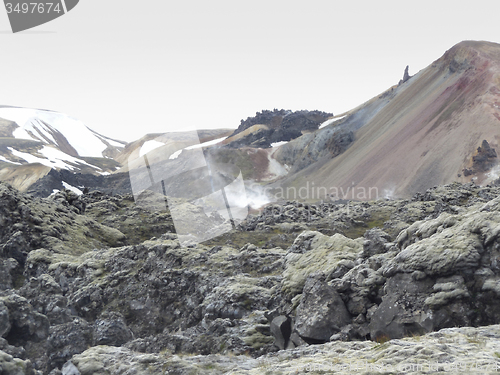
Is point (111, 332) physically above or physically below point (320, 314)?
below

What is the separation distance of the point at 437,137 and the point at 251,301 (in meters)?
147

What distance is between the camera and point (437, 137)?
152250mm

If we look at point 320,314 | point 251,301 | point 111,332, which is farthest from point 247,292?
point 111,332

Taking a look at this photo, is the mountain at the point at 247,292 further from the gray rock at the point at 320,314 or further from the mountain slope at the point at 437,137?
the mountain slope at the point at 437,137

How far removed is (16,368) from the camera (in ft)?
56.3

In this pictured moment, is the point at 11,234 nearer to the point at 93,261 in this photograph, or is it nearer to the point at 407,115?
the point at 93,261

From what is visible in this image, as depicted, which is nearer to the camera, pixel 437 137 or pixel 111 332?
pixel 111 332

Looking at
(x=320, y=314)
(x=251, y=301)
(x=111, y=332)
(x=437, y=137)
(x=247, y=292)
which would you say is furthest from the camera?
(x=437, y=137)

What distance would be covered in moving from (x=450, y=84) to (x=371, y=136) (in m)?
43.3

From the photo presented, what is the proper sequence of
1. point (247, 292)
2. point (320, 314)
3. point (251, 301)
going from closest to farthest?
point (320, 314)
point (251, 301)
point (247, 292)

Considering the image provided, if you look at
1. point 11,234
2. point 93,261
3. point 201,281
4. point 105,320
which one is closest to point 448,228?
point 201,281

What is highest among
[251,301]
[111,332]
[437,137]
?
[111,332]

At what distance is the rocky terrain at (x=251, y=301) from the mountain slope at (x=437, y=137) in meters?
109

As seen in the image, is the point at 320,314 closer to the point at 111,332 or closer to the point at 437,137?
the point at 111,332
